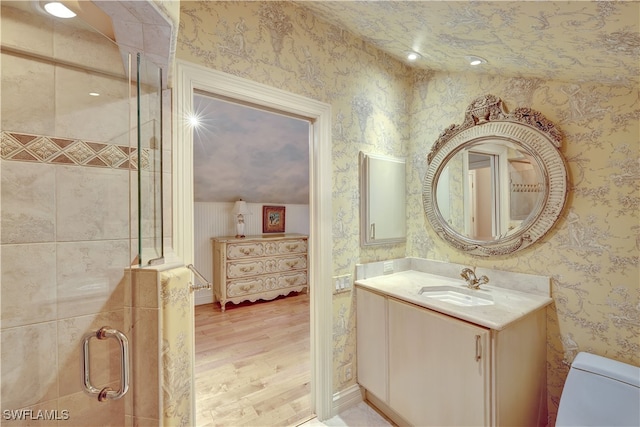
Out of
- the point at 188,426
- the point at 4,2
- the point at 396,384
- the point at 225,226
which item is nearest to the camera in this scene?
the point at 4,2

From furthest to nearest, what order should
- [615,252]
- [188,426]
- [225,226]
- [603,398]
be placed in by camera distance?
[225,226], [615,252], [603,398], [188,426]

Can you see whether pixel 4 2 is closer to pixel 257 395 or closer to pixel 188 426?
pixel 188 426

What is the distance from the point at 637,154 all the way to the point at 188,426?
246 cm

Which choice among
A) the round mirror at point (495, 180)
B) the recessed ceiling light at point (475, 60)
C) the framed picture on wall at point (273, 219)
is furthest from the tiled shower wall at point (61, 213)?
the framed picture on wall at point (273, 219)

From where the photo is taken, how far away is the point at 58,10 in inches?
36.4

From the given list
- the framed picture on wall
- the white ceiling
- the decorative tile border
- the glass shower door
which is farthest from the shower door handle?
the framed picture on wall

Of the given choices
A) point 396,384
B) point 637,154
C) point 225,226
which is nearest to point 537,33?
point 637,154

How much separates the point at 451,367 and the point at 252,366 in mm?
1767

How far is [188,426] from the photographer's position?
1.14 m

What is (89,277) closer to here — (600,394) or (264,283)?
(600,394)

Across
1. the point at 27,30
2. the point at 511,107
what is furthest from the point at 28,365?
the point at 511,107

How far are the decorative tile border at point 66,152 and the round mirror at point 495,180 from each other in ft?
6.45

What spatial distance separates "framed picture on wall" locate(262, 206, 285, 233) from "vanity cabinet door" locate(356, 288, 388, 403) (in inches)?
114

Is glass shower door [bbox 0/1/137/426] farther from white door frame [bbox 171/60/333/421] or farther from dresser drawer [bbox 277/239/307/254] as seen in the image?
dresser drawer [bbox 277/239/307/254]
